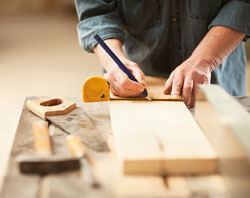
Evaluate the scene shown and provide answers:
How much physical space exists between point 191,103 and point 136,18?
410 mm

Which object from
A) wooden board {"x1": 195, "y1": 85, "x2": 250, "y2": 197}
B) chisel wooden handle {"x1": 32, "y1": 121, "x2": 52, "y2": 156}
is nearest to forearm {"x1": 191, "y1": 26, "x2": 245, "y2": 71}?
wooden board {"x1": 195, "y1": 85, "x2": 250, "y2": 197}

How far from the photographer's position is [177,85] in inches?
48.3

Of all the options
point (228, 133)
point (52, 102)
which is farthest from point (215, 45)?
point (228, 133)

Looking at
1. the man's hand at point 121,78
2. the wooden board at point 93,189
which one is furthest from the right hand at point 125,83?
the wooden board at point 93,189

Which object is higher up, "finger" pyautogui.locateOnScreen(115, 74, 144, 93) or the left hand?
"finger" pyautogui.locateOnScreen(115, 74, 144, 93)

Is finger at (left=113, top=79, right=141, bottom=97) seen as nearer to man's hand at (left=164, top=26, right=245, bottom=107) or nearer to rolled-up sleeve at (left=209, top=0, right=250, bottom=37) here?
man's hand at (left=164, top=26, right=245, bottom=107)

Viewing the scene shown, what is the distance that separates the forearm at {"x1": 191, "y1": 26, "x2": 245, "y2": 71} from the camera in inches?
52.5

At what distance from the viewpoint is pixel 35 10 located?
6324 millimetres

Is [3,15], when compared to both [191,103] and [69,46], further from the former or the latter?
[191,103]

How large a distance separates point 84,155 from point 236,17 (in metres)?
0.72

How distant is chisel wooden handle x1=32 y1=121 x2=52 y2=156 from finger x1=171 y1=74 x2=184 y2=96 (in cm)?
35

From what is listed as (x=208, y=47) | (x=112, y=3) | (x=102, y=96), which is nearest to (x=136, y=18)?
(x=112, y=3)

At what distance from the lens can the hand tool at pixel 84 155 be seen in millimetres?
779

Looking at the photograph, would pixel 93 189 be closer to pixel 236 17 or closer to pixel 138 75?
pixel 138 75
